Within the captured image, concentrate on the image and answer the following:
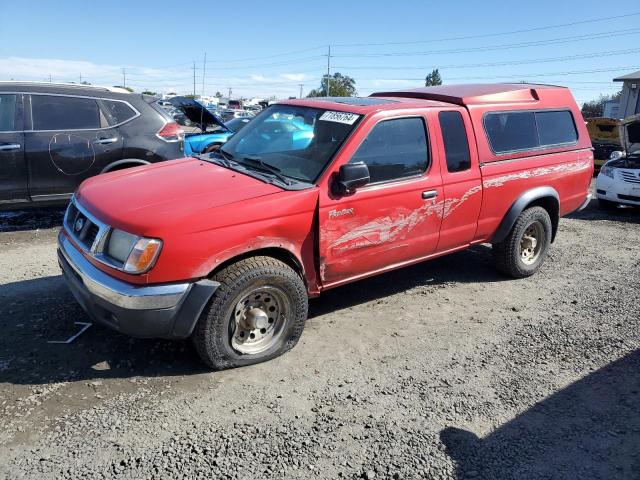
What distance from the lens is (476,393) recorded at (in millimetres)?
3461

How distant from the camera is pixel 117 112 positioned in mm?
6797

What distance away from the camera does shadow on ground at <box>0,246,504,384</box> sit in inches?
136

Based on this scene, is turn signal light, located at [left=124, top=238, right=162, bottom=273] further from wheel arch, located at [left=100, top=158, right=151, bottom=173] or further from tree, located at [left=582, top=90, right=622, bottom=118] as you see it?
tree, located at [left=582, top=90, right=622, bottom=118]

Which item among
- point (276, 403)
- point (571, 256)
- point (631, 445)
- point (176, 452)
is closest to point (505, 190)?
point (571, 256)

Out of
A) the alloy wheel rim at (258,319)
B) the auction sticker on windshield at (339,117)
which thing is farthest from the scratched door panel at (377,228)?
the auction sticker on windshield at (339,117)

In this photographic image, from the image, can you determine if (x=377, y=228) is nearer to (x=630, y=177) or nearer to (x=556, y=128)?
(x=556, y=128)

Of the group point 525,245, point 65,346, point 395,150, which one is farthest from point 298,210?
point 525,245

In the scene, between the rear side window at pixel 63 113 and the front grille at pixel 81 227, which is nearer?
the front grille at pixel 81 227

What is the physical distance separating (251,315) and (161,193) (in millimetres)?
1061

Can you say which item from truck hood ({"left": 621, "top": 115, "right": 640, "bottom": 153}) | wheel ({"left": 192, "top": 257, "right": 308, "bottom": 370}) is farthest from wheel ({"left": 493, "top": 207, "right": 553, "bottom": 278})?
truck hood ({"left": 621, "top": 115, "right": 640, "bottom": 153})

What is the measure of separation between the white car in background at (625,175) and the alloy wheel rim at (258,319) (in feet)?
27.5

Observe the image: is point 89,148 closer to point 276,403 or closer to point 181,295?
point 181,295

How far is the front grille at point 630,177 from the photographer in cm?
942

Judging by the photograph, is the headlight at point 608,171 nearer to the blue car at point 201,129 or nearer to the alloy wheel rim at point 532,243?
the alloy wheel rim at point 532,243
